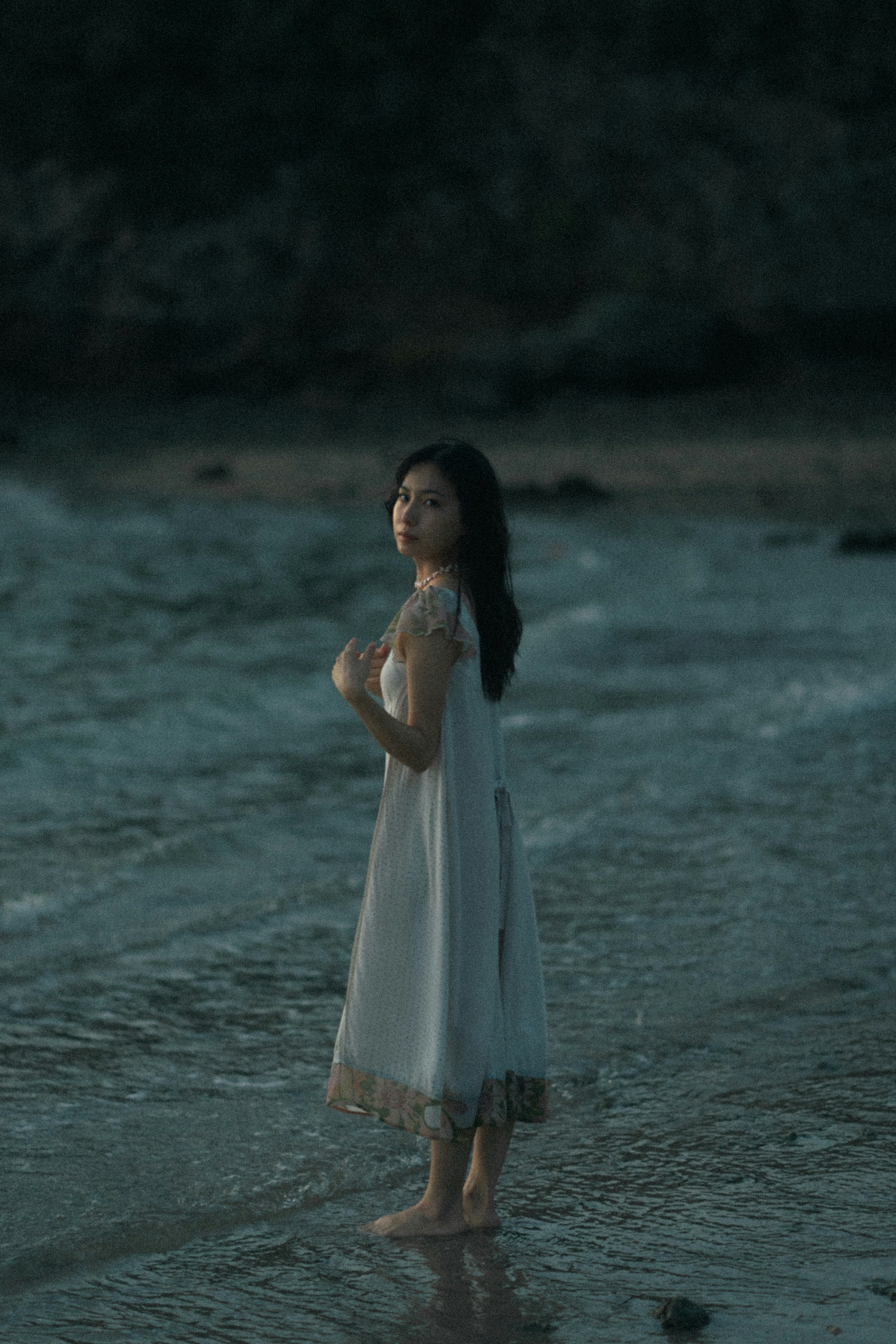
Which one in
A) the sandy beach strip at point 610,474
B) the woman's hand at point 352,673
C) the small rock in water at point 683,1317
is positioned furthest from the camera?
the sandy beach strip at point 610,474

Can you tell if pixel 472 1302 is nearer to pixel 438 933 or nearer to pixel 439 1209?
pixel 439 1209

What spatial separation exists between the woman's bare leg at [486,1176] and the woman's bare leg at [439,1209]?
3cm

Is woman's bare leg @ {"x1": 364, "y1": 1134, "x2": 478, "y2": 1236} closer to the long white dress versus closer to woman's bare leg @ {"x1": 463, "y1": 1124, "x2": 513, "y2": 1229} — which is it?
woman's bare leg @ {"x1": 463, "y1": 1124, "x2": 513, "y2": 1229}

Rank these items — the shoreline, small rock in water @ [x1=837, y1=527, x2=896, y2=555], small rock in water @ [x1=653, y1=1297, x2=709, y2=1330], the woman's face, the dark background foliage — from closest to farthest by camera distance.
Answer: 1. small rock in water @ [x1=653, y1=1297, x2=709, y2=1330]
2. the woman's face
3. small rock in water @ [x1=837, y1=527, x2=896, y2=555]
4. the shoreline
5. the dark background foliage

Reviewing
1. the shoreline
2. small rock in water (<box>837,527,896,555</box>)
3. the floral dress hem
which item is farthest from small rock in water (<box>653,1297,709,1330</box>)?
the shoreline

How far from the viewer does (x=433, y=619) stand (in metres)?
3.21

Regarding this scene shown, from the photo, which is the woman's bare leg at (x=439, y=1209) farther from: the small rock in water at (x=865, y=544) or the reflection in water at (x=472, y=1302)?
the small rock in water at (x=865, y=544)

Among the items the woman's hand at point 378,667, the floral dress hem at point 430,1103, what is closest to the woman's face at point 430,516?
the woman's hand at point 378,667

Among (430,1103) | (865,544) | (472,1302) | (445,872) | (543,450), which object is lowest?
(472,1302)

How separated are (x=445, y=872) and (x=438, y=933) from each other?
12 cm

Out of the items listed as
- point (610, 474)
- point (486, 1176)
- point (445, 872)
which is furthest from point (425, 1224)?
point (610, 474)

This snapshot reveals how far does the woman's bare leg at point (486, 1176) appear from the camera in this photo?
3.46 m

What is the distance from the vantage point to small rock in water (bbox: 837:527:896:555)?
53.8ft

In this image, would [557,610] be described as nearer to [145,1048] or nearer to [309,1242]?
[145,1048]
